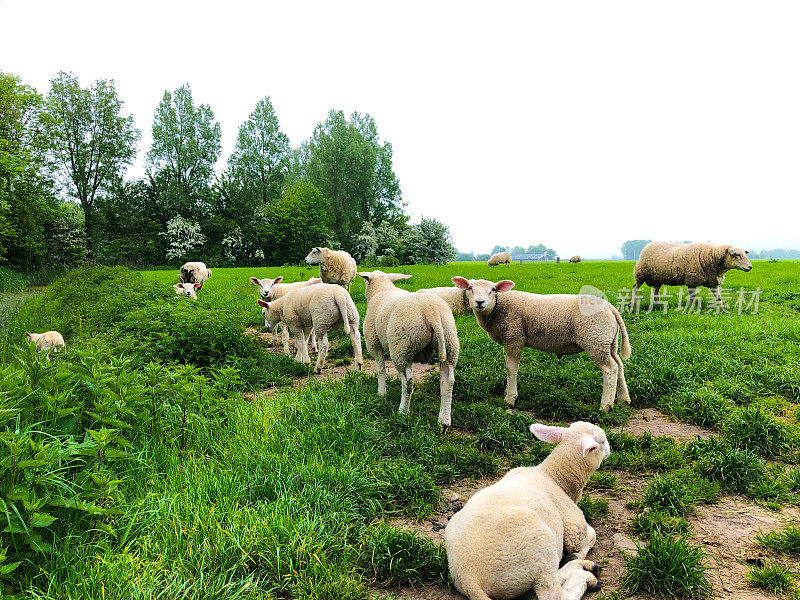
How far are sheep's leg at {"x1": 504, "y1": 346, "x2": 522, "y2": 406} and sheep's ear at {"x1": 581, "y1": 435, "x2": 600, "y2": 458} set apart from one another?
8.93ft

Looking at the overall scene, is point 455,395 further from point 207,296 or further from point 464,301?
point 207,296

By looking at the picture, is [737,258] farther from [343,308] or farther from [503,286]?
[343,308]

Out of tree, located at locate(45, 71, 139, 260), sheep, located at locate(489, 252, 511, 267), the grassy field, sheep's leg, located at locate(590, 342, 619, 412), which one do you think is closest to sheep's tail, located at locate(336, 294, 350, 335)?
the grassy field

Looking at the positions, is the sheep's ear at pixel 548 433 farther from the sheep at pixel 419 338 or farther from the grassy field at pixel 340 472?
the sheep at pixel 419 338

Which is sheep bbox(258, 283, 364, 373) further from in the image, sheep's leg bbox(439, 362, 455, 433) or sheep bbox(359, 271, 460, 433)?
sheep's leg bbox(439, 362, 455, 433)

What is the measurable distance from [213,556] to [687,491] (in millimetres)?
3917

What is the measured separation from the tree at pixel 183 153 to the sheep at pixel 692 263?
50317 millimetres

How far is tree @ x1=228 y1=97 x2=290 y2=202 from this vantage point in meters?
53.2

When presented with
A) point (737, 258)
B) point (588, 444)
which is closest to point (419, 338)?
point (588, 444)

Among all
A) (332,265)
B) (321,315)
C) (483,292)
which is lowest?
(321,315)

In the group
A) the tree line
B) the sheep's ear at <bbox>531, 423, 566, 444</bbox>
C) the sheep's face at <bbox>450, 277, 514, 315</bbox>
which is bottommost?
the sheep's ear at <bbox>531, 423, 566, 444</bbox>

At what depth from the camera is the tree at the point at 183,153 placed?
160ft

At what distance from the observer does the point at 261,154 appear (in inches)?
2128

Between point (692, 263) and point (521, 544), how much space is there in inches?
459
